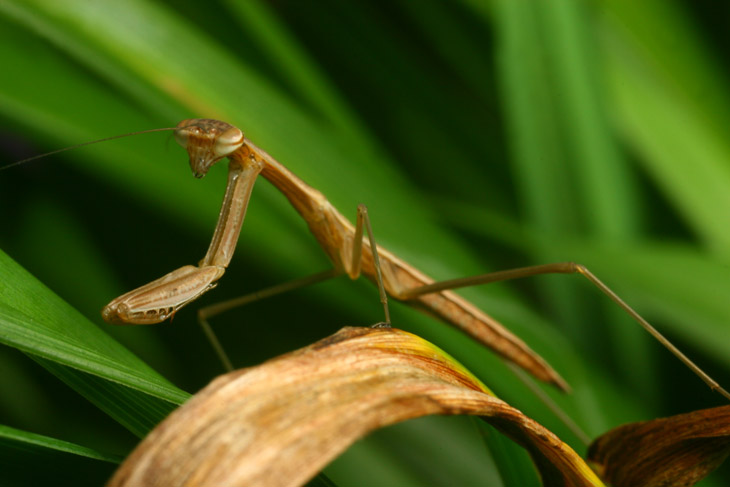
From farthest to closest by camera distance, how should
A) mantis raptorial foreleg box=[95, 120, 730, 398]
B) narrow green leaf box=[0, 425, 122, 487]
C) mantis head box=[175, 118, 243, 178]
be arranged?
mantis head box=[175, 118, 243, 178], mantis raptorial foreleg box=[95, 120, 730, 398], narrow green leaf box=[0, 425, 122, 487]

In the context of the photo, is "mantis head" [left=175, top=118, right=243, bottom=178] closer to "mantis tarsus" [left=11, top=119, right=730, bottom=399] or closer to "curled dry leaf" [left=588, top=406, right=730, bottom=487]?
"mantis tarsus" [left=11, top=119, right=730, bottom=399]

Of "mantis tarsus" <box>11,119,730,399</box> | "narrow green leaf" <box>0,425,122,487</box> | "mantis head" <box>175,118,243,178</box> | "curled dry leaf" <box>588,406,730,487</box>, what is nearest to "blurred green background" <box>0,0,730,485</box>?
"mantis tarsus" <box>11,119,730,399</box>

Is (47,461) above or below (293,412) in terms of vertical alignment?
below

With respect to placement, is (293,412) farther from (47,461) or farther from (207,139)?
(207,139)

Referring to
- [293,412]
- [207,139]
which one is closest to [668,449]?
[293,412]

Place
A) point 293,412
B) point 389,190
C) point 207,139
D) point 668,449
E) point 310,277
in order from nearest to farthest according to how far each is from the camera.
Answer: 1. point 293,412
2. point 668,449
3. point 207,139
4. point 310,277
5. point 389,190

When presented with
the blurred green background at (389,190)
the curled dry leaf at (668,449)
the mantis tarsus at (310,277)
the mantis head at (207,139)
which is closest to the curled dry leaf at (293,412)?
the curled dry leaf at (668,449)
